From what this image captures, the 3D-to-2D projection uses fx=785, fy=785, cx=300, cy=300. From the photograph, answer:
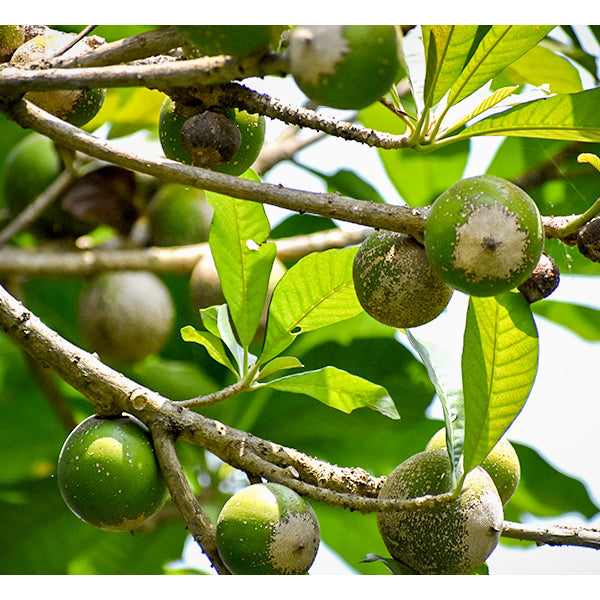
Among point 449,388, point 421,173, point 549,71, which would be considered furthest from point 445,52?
point 421,173

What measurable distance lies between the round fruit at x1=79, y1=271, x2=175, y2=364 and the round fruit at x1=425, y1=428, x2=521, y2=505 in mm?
756

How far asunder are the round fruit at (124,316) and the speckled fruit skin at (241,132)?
66 centimetres

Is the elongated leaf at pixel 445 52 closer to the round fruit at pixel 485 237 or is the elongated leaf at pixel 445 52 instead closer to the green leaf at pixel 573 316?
the round fruit at pixel 485 237

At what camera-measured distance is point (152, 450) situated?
0.72 metres

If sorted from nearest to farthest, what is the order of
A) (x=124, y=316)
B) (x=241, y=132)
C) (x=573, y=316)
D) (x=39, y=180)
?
(x=241, y=132) < (x=124, y=316) < (x=39, y=180) < (x=573, y=316)

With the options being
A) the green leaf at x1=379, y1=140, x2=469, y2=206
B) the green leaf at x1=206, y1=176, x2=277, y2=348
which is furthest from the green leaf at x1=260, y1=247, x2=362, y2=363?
the green leaf at x1=379, y1=140, x2=469, y2=206

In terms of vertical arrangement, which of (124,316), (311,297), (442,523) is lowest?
(124,316)

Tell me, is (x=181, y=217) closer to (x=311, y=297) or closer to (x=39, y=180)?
(x=39, y=180)

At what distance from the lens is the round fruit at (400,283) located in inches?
25.5

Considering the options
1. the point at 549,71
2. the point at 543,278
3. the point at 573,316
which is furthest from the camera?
the point at 573,316

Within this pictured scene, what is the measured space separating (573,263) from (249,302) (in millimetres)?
507

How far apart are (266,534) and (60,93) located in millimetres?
486

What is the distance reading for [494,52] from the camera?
2.37ft
